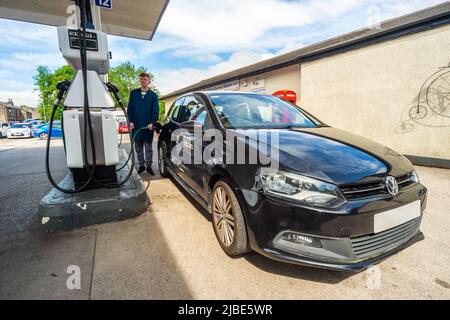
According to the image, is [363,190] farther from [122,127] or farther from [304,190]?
[122,127]

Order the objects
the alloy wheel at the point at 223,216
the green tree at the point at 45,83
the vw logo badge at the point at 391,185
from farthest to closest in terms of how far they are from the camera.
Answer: the green tree at the point at 45,83 < the alloy wheel at the point at 223,216 < the vw logo badge at the point at 391,185

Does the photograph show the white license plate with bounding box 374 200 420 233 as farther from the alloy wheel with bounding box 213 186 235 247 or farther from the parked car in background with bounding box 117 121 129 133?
the parked car in background with bounding box 117 121 129 133

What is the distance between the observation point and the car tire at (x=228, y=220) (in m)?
1.87

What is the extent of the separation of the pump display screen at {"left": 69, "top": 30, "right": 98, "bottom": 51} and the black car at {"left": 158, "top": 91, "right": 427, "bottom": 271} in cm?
159

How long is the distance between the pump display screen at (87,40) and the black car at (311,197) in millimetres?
1595

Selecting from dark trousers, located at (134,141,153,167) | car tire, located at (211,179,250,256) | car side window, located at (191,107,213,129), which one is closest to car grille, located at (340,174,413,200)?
car tire, located at (211,179,250,256)

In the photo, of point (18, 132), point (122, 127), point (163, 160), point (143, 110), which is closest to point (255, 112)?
point (163, 160)

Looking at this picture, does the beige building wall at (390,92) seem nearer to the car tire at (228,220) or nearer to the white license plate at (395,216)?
the white license plate at (395,216)

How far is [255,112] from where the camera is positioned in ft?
8.94

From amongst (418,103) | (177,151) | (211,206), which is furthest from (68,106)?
(418,103)

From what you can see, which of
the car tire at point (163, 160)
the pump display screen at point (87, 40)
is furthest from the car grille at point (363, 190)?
the car tire at point (163, 160)

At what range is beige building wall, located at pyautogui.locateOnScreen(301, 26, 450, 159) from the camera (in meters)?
5.25

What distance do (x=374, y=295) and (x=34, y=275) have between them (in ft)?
8.00

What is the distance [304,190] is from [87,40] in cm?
270
